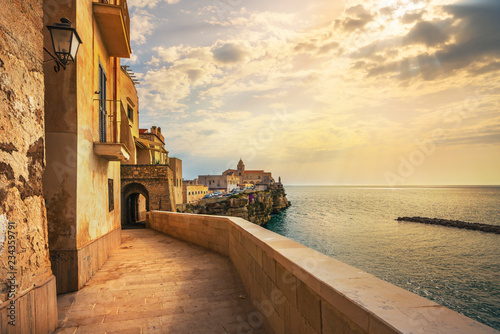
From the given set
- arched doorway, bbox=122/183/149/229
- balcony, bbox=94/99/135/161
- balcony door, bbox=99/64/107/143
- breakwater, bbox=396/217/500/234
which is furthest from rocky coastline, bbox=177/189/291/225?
breakwater, bbox=396/217/500/234

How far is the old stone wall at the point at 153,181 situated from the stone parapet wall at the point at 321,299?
16403 mm

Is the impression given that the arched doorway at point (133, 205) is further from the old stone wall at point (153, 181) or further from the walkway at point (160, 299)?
the walkway at point (160, 299)

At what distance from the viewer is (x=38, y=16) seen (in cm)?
338

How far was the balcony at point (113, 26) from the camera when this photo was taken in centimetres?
647

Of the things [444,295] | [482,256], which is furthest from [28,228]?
[482,256]

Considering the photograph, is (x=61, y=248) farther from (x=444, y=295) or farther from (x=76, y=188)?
(x=444, y=295)

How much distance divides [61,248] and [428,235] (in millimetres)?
45620

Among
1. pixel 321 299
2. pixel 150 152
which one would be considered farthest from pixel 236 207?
pixel 321 299

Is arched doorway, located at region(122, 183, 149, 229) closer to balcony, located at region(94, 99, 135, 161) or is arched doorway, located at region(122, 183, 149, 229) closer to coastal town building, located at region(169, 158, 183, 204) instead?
coastal town building, located at region(169, 158, 183, 204)

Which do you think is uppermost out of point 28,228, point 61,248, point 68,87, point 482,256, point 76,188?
point 68,87

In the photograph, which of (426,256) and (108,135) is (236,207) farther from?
(108,135)

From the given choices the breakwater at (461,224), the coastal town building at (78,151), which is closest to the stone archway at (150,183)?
the coastal town building at (78,151)

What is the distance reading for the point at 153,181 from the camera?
20266 millimetres

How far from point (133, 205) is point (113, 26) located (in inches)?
765
